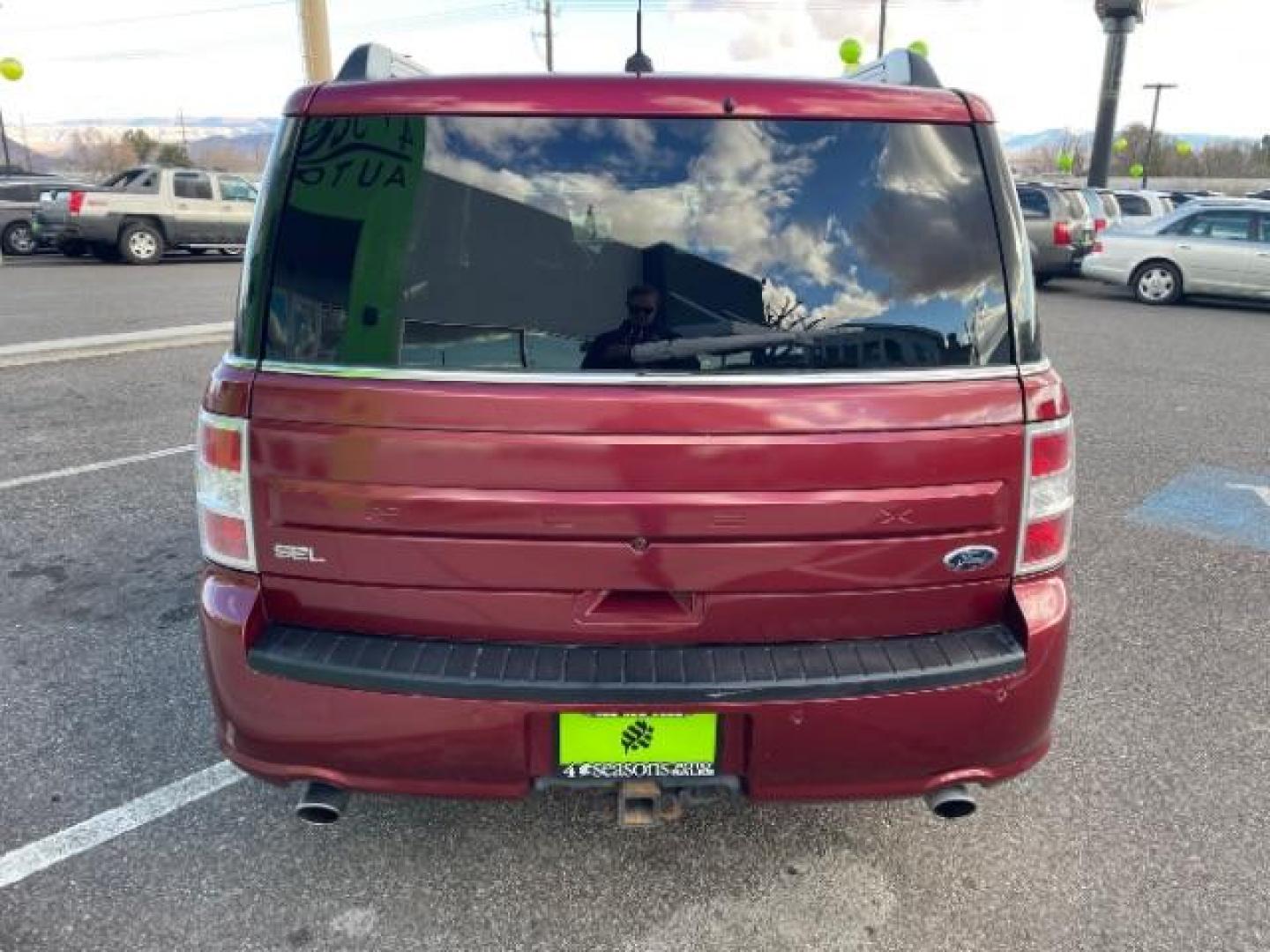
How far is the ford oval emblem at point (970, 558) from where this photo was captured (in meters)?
2.10

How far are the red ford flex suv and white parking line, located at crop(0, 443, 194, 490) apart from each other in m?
4.20

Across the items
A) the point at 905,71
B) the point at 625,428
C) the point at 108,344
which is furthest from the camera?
the point at 108,344

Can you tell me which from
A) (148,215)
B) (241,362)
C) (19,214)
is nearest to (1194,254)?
(241,362)

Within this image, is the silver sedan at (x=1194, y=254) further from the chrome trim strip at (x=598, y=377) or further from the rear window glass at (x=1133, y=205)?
the chrome trim strip at (x=598, y=377)

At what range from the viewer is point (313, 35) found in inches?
465

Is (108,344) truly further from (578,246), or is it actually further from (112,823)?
(578,246)

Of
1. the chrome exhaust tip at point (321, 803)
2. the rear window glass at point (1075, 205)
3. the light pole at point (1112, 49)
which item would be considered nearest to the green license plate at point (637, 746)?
the chrome exhaust tip at point (321, 803)

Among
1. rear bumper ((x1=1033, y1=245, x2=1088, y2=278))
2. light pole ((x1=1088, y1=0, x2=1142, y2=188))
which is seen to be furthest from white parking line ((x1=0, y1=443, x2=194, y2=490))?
light pole ((x1=1088, y1=0, x2=1142, y2=188))

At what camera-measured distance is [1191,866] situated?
244 centimetres

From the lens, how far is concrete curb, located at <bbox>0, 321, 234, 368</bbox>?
8.84 m

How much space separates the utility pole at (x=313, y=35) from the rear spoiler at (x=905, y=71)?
36.0 feet

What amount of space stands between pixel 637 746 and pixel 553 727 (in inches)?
7.4

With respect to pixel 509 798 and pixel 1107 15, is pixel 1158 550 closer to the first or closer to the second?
pixel 509 798

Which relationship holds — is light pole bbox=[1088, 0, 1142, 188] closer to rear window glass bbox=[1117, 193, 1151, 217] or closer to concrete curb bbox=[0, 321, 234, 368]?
rear window glass bbox=[1117, 193, 1151, 217]
